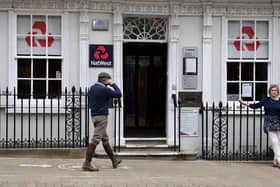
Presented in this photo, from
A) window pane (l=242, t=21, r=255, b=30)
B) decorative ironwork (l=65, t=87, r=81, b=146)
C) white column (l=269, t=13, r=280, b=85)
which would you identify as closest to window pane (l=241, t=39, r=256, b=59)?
window pane (l=242, t=21, r=255, b=30)

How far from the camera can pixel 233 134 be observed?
13516mm

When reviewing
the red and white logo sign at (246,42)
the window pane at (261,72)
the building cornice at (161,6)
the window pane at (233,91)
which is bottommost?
the window pane at (233,91)

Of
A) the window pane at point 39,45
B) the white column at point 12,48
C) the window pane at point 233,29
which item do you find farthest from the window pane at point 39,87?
the window pane at point 233,29

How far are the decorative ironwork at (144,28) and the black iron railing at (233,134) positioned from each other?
2.00 m

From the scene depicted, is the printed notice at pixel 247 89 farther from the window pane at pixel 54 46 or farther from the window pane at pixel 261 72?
the window pane at pixel 54 46

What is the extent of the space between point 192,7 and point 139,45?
5.30 feet

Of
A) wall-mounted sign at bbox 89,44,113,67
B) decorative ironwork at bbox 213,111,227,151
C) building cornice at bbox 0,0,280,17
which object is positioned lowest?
decorative ironwork at bbox 213,111,227,151

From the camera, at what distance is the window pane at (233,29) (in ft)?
45.5

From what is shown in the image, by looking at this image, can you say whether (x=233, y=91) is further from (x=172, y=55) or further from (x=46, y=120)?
(x=46, y=120)

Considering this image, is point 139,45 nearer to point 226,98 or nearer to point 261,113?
point 226,98

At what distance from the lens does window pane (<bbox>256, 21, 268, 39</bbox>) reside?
13930 mm

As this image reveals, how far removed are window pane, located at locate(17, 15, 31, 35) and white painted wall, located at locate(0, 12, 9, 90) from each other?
276mm

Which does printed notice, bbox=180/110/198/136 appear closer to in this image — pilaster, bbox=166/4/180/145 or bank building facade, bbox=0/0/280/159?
bank building facade, bbox=0/0/280/159

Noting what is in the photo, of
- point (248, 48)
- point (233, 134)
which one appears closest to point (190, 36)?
point (248, 48)
